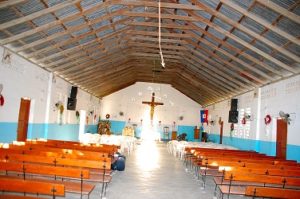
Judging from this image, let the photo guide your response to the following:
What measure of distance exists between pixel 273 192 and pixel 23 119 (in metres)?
11.5

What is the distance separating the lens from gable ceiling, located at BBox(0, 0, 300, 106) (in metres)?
9.88

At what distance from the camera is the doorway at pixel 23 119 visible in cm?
1411

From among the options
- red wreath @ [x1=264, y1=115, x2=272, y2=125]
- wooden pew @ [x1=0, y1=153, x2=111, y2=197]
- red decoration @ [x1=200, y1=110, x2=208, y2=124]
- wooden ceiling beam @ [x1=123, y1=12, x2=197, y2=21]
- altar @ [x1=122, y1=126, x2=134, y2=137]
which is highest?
wooden ceiling beam @ [x1=123, y1=12, x2=197, y2=21]

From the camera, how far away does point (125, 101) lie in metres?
31.8

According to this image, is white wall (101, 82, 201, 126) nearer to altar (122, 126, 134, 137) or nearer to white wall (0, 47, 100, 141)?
altar (122, 126, 134, 137)

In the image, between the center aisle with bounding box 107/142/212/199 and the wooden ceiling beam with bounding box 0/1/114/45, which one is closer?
the center aisle with bounding box 107/142/212/199

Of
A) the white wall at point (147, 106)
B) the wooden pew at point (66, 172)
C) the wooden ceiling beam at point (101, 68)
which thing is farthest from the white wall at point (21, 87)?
the white wall at point (147, 106)

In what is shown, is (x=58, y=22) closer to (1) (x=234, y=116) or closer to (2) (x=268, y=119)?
(2) (x=268, y=119)

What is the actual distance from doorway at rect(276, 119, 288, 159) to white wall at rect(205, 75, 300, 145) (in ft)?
1.26

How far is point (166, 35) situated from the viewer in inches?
587

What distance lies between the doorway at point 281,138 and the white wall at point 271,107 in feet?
1.26

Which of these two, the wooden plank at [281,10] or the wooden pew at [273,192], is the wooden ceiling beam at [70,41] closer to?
the wooden plank at [281,10]

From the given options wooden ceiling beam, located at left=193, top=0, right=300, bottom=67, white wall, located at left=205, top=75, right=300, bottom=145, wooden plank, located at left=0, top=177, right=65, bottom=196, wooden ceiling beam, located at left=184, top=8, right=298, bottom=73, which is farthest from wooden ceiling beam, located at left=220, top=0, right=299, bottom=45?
wooden plank, located at left=0, top=177, right=65, bottom=196

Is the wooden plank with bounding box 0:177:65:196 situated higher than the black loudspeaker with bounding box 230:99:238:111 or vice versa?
the black loudspeaker with bounding box 230:99:238:111
